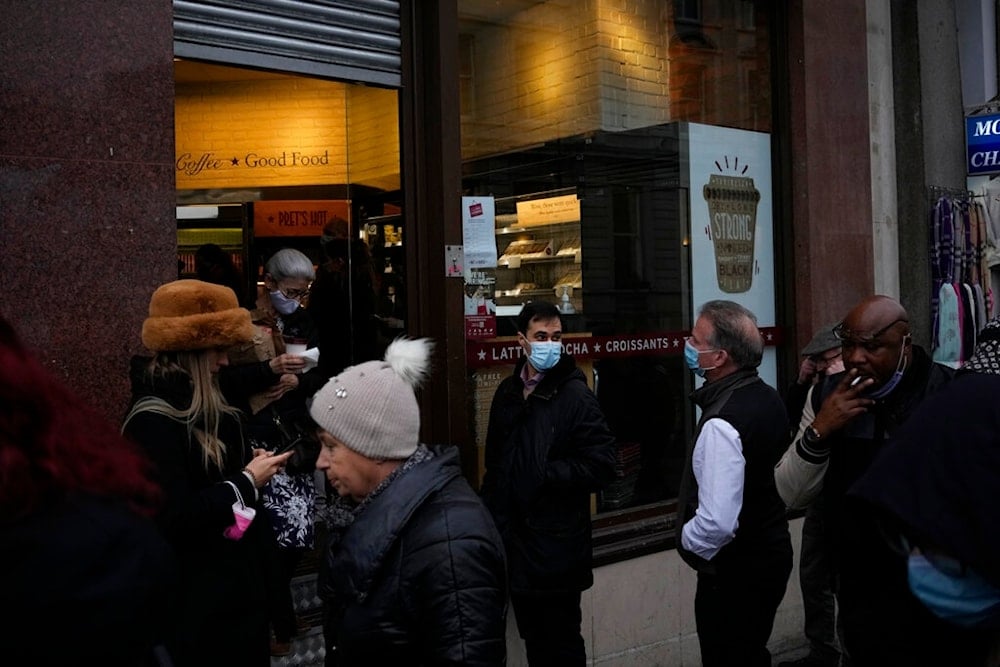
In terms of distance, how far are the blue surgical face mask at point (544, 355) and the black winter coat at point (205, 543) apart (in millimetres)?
1949

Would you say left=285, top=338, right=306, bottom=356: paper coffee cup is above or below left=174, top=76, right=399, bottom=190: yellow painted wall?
below

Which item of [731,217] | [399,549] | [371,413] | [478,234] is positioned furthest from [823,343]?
[399,549]

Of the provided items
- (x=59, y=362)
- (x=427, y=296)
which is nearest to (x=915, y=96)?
(x=427, y=296)

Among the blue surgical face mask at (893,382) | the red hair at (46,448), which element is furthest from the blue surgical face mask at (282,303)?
the red hair at (46,448)

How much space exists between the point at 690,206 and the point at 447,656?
569 centimetres

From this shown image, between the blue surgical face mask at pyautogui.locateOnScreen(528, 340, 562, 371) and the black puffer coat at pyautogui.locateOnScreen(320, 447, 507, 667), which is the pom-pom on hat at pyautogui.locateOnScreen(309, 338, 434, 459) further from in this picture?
the blue surgical face mask at pyautogui.locateOnScreen(528, 340, 562, 371)

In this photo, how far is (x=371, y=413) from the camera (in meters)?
3.02

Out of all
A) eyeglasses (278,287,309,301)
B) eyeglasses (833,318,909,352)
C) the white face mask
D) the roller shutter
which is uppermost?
the roller shutter

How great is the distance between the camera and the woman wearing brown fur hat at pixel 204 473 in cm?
373

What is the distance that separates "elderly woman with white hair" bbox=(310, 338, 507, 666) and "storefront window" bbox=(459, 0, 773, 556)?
3398 mm

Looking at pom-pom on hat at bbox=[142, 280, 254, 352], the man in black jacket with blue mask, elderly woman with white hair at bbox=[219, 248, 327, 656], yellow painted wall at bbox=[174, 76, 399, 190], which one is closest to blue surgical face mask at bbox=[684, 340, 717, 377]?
the man in black jacket with blue mask

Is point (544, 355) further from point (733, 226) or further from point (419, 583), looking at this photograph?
point (733, 226)

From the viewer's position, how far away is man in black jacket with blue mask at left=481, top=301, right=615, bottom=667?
5.38 meters

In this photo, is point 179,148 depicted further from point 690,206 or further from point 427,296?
point 690,206
